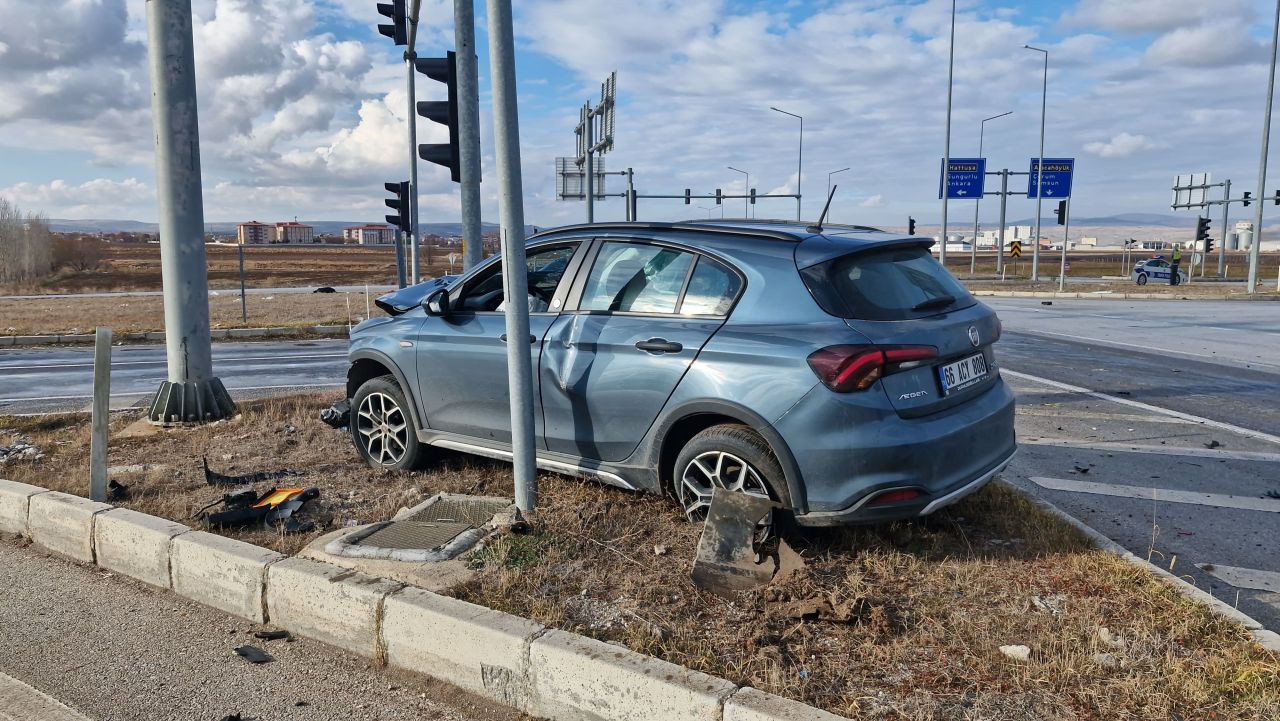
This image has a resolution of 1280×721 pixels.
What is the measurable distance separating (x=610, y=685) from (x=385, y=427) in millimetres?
3218

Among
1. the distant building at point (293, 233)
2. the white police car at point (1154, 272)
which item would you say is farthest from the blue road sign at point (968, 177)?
the distant building at point (293, 233)

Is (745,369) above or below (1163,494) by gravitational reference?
above

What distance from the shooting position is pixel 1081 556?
167 inches

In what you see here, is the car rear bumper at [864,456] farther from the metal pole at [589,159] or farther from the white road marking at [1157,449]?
the metal pole at [589,159]

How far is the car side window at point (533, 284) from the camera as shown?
5281 mm

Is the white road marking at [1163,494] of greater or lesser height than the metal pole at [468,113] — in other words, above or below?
below

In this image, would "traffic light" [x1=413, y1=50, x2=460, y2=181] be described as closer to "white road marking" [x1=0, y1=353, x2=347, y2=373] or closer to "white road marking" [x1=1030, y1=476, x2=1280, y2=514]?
"white road marking" [x1=1030, y1=476, x2=1280, y2=514]

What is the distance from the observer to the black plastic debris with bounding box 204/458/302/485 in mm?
5539

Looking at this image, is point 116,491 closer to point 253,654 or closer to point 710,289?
point 253,654

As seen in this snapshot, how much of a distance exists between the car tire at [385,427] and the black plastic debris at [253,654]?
206cm

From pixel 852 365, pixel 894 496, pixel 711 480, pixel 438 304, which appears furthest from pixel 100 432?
pixel 894 496

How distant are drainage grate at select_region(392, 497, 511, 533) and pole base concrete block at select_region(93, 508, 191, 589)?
3.58ft

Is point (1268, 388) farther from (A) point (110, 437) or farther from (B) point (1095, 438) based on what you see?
(A) point (110, 437)

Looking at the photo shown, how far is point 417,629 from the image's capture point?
3545 mm
